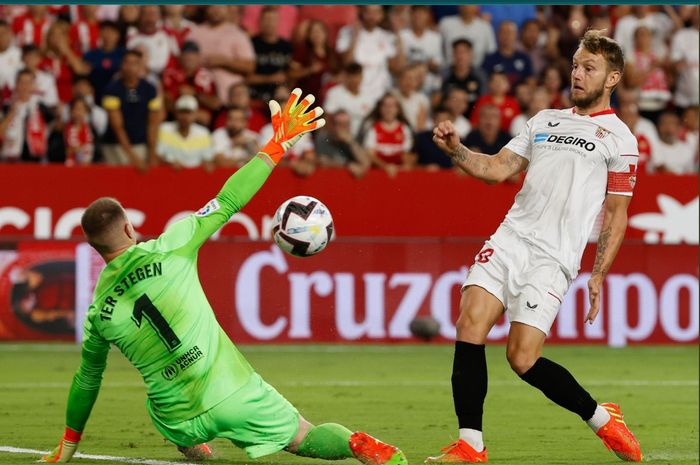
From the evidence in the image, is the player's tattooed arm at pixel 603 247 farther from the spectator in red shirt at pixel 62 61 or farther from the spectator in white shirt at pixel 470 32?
the spectator in white shirt at pixel 470 32

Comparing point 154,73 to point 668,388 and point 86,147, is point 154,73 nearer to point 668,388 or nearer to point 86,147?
point 86,147

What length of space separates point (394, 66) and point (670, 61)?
4.06 meters

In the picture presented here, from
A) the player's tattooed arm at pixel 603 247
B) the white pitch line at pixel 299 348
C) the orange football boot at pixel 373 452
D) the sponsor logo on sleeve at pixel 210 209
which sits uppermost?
the sponsor logo on sleeve at pixel 210 209

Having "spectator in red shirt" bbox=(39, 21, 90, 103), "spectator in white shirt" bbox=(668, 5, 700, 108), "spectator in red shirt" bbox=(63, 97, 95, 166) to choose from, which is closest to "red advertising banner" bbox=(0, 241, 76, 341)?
"spectator in red shirt" bbox=(63, 97, 95, 166)

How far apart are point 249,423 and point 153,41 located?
1155cm

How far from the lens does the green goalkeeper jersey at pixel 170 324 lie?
6.94 m

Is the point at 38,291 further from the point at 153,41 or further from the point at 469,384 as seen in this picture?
the point at 469,384

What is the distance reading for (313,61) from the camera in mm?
18250

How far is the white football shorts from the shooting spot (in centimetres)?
789

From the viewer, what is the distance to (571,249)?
803 centimetres

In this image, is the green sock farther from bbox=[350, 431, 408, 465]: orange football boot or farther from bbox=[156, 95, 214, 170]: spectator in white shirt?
bbox=[156, 95, 214, 170]: spectator in white shirt

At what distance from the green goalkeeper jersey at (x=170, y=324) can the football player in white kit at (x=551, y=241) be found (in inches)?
56.6

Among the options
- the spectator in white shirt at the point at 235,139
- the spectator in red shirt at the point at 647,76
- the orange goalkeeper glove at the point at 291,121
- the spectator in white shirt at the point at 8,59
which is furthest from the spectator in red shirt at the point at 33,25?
the orange goalkeeper glove at the point at 291,121

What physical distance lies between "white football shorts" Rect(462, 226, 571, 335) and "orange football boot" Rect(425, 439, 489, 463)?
77cm
